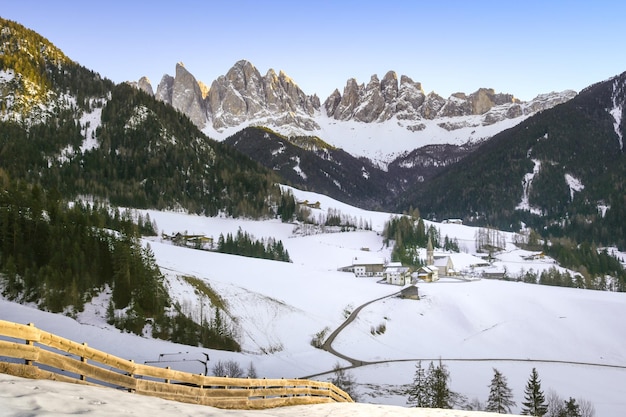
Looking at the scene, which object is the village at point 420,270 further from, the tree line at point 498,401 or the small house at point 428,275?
the tree line at point 498,401

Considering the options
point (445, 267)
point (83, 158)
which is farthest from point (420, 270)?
point (83, 158)

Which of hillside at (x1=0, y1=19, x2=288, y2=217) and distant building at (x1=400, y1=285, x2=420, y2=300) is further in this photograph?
hillside at (x1=0, y1=19, x2=288, y2=217)

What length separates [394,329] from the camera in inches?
2894

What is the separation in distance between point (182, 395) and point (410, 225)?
173 metres

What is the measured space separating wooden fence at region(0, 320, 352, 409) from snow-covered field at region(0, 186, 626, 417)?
27272mm

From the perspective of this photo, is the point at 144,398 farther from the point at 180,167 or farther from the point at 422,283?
the point at 180,167

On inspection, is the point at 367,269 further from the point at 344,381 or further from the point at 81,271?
the point at 81,271

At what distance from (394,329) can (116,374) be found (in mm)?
67923

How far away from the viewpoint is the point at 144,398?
32.4ft

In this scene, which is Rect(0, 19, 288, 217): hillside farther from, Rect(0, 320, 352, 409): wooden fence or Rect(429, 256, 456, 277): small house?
Rect(0, 320, 352, 409): wooden fence

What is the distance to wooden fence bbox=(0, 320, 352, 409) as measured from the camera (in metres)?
→ 8.55

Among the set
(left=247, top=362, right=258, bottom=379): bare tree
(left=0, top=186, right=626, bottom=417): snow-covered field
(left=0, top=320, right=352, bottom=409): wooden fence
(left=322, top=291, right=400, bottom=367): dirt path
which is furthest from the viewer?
(left=322, top=291, right=400, bottom=367): dirt path

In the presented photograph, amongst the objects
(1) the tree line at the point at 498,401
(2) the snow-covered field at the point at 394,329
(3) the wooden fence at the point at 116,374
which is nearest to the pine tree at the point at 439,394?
(1) the tree line at the point at 498,401

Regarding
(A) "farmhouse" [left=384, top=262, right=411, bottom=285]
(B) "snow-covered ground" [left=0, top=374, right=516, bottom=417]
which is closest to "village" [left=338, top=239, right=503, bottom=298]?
(A) "farmhouse" [left=384, top=262, right=411, bottom=285]
